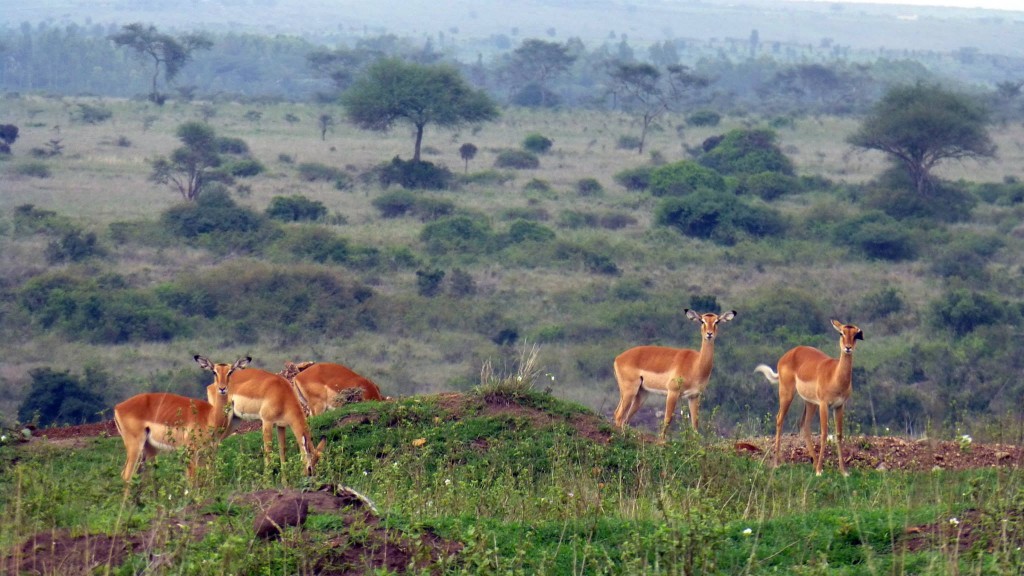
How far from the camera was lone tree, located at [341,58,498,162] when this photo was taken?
40.8 m

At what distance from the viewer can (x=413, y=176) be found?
124 ft

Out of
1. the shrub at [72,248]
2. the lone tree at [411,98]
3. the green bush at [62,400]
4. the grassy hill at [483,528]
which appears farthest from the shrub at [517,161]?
the grassy hill at [483,528]

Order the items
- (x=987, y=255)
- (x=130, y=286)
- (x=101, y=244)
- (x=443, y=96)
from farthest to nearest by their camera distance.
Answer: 1. (x=443, y=96)
2. (x=987, y=255)
3. (x=101, y=244)
4. (x=130, y=286)

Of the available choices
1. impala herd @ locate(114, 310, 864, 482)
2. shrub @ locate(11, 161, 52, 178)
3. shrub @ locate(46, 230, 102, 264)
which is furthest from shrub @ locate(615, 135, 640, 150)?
impala herd @ locate(114, 310, 864, 482)

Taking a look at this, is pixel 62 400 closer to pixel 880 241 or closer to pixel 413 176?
pixel 880 241

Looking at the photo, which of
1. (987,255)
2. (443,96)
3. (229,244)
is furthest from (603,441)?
(443,96)

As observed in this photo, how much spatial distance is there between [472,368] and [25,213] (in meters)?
14.6

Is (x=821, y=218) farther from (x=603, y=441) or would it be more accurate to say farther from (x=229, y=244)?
(x=603, y=441)

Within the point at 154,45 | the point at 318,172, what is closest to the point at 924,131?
the point at 318,172

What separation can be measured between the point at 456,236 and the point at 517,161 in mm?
14361

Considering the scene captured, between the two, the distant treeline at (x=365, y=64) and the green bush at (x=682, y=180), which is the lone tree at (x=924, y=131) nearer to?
the green bush at (x=682, y=180)

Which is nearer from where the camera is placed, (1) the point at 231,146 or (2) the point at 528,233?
(2) the point at 528,233

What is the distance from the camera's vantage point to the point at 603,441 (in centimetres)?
998

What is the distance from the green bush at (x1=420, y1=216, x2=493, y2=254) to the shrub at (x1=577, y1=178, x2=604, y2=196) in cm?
766
